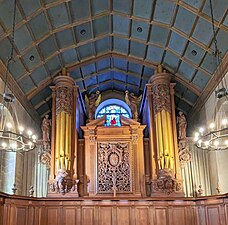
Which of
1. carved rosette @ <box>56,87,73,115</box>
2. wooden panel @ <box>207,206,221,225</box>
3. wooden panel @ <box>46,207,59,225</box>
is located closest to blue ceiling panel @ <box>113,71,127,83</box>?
carved rosette @ <box>56,87,73,115</box>

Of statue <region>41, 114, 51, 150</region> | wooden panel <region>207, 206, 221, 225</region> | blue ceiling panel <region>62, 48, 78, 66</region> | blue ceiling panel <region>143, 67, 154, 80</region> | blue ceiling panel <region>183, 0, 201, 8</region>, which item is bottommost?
wooden panel <region>207, 206, 221, 225</region>

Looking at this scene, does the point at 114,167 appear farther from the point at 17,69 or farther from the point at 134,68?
the point at 17,69

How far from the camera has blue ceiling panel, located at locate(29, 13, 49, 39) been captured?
10.4m

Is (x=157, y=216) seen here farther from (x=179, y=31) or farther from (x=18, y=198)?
(x=179, y=31)

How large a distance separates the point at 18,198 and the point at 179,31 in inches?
259

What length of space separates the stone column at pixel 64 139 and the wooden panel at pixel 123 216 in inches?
59.8

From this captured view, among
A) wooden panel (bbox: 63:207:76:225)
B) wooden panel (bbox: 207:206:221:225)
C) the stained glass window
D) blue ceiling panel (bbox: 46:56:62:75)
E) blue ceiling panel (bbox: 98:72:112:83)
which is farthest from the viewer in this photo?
the stained glass window

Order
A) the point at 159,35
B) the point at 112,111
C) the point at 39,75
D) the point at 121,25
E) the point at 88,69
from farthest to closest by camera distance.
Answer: the point at 112,111
the point at 88,69
the point at 39,75
the point at 121,25
the point at 159,35

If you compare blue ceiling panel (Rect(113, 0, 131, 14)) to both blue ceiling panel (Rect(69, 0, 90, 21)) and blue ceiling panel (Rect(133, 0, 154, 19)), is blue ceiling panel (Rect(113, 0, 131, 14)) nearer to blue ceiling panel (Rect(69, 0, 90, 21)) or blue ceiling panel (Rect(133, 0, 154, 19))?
blue ceiling panel (Rect(133, 0, 154, 19))

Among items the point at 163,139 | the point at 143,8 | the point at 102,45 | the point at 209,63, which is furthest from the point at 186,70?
the point at 102,45

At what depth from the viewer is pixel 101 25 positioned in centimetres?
1203

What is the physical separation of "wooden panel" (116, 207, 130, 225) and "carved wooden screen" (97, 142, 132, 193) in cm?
114

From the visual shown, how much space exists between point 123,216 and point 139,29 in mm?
5731

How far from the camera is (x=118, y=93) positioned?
16.2m
